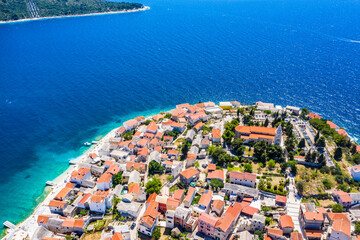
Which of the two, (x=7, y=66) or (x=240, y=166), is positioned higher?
(x=7, y=66)

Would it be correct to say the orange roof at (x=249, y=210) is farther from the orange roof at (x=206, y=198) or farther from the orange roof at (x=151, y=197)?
the orange roof at (x=151, y=197)

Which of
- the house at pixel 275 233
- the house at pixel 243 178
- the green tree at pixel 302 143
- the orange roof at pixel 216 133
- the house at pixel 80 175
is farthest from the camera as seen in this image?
the orange roof at pixel 216 133

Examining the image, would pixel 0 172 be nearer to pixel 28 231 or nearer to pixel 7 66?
pixel 28 231

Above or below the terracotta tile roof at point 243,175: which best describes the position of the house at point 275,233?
below

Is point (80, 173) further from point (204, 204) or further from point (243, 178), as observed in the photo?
point (243, 178)

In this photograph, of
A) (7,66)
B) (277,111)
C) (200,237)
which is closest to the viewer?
(200,237)

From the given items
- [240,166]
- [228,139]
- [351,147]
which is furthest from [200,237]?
[351,147]

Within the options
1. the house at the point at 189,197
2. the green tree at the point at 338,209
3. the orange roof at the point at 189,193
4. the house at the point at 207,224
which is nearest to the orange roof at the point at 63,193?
the house at the point at 189,197
